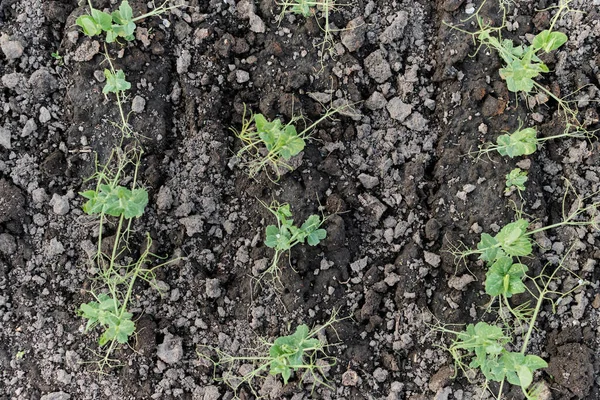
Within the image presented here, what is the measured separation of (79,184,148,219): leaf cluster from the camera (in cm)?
198

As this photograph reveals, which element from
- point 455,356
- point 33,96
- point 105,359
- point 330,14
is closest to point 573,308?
point 455,356

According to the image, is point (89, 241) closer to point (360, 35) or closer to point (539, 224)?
point (360, 35)

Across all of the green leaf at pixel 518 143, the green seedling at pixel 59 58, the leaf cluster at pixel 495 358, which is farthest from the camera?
the green seedling at pixel 59 58

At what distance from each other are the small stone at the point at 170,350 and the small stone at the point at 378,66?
1254 millimetres

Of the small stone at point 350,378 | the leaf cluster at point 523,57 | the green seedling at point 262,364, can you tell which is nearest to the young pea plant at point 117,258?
the green seedling at point 262,364

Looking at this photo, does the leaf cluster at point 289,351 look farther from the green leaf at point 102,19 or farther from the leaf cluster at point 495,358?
the green leaf at point 102,19

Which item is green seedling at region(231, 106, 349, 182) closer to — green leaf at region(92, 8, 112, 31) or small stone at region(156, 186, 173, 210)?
small stone at region(156, 186, 173, 210)

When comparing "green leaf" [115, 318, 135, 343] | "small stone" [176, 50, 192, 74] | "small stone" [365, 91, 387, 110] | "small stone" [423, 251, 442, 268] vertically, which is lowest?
"small stone" [423, 251, 442, 268]

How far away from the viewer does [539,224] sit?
2176 mm

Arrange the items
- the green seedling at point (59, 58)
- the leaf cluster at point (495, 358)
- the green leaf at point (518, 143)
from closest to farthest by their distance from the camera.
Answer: the leaf cluster at point (495, 358) → the green leaf at point (518, 143) → the green seedling at point (59, 58)

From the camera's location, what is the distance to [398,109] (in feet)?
7.23

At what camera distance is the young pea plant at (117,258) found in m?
1.99

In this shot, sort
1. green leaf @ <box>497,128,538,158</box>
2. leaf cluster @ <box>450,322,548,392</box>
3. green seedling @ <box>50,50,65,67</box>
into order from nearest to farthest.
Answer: leaf cluster @ <box>450,322,548,392</box> → green leaf @ <box>497,128,538,158</box> → green seedling @ <box>50,50,65,67</box>

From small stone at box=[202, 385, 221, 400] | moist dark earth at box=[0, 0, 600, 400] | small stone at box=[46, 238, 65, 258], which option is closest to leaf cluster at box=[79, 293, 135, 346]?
moist dark earth at box=[0, 0, 600, 400]
